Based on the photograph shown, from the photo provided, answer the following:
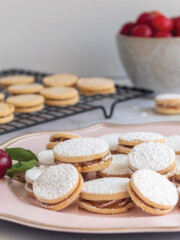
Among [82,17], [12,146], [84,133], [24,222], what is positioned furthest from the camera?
[82,17]

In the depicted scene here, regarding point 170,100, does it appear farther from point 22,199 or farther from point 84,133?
point 22,199

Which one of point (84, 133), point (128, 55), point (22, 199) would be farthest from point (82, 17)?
point (22, 199)

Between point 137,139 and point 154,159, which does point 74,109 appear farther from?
point 154,159

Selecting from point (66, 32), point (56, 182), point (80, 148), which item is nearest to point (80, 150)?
point (80, 148)

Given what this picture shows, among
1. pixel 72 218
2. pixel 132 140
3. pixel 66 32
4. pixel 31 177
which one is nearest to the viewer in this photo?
pixel 72 218

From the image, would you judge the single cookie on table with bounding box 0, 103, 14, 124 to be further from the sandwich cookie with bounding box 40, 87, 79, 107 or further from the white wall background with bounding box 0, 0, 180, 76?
the white wall background with bounding box 0, 0, 180, 76

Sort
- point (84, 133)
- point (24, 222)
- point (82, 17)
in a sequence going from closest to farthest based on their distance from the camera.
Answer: point (24, 222) → point (84, 133) → point (82, 17)

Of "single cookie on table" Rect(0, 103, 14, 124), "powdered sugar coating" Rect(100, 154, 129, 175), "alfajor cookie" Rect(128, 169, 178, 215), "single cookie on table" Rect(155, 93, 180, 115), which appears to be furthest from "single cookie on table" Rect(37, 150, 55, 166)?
"single cookie on table" Rect(155, 93, 180, 115)
